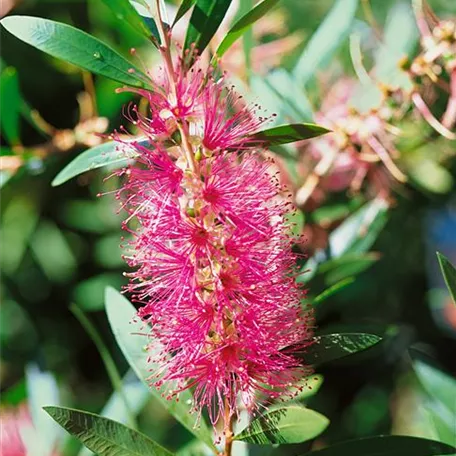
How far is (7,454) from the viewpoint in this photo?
1470 millimetres

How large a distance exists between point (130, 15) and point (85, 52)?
67mm

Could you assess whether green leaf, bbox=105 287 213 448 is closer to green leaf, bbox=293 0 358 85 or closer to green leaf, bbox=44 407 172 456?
green leaf, bbox=44 407 172 456

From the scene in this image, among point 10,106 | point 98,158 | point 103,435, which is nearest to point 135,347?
point 103,435

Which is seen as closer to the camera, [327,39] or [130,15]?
[130,15]

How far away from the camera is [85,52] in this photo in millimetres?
908

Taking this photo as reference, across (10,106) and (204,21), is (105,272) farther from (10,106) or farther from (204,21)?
(204,21)

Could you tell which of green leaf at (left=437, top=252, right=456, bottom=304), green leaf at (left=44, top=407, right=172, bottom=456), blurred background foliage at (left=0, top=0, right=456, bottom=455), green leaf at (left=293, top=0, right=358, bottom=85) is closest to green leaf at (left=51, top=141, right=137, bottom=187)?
green leaf at (left=44, top=407, right=172, bottom=456)

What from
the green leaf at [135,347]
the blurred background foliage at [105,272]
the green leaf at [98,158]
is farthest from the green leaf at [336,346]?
the blurred background foliage at [105,272]

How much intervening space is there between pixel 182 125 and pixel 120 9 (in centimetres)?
16

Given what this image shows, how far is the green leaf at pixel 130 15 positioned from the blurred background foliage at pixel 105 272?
2.15 ft

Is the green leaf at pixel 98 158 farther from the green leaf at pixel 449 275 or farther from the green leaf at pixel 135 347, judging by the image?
the green leaf at pixel 449 275

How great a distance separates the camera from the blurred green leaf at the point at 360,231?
1.30 meters

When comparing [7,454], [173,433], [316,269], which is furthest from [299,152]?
[7,454]

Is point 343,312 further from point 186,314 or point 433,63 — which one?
point 186,314
